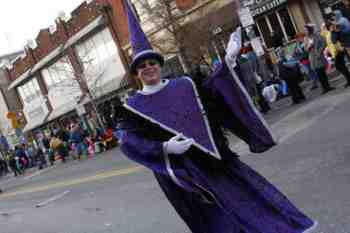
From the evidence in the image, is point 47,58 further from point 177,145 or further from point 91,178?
point 177,145

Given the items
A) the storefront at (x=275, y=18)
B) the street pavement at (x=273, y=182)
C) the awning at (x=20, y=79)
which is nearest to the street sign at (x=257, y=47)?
the street pavement at (x=273, y=182)

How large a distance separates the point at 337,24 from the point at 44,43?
30.1 m

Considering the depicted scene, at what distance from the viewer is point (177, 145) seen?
11.4 ft

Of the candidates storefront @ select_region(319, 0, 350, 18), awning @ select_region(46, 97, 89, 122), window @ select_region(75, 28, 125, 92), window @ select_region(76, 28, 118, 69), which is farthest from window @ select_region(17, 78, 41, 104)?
storefront @ select_region(319, 0, 350, 18)

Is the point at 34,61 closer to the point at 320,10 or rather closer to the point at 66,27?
the point at 66,27

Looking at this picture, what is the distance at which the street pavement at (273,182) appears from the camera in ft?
20.7

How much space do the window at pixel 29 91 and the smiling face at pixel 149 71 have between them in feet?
133

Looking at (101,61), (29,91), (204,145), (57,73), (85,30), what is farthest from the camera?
(29,91)

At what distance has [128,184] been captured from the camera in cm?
1168

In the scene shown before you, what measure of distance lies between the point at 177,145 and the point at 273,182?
4.31m

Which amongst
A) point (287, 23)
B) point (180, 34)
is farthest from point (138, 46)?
point (287, 23)

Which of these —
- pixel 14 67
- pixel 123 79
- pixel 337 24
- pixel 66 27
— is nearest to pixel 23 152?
pixel 123 79

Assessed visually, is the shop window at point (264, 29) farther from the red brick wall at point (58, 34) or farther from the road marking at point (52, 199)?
the road marking at point (52, 199)

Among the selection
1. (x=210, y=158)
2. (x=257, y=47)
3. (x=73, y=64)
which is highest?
(x=73, y=64)
